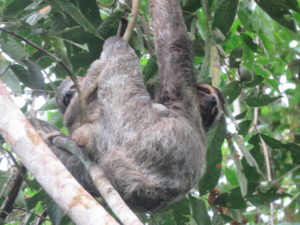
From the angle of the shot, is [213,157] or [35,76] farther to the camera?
Result: [213,157]

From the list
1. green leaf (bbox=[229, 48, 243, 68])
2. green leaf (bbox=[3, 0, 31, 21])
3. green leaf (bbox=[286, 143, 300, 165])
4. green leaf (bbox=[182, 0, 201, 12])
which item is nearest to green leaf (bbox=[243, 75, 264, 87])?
green leaf (bbox=[229, 48, 243, 68])

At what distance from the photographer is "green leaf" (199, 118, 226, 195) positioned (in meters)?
6.52

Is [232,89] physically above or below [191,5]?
below

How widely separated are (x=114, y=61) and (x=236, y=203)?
89.1 inches

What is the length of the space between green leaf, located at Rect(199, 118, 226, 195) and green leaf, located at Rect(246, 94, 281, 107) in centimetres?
53

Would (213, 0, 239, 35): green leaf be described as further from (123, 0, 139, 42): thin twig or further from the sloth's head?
(123, 0, 139, 42): thin twig

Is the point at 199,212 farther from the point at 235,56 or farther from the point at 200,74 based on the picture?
the point at 235,56

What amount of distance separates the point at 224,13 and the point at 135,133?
5.49 ft

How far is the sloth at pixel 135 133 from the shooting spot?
5.84 metres

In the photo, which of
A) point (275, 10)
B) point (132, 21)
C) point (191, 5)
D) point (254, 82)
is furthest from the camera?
point (191, 5)

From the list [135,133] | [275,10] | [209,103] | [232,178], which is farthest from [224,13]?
[232,178]

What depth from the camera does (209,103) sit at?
6.65m

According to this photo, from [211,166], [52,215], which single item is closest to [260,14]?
[211,166]

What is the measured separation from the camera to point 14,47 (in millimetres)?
5879
